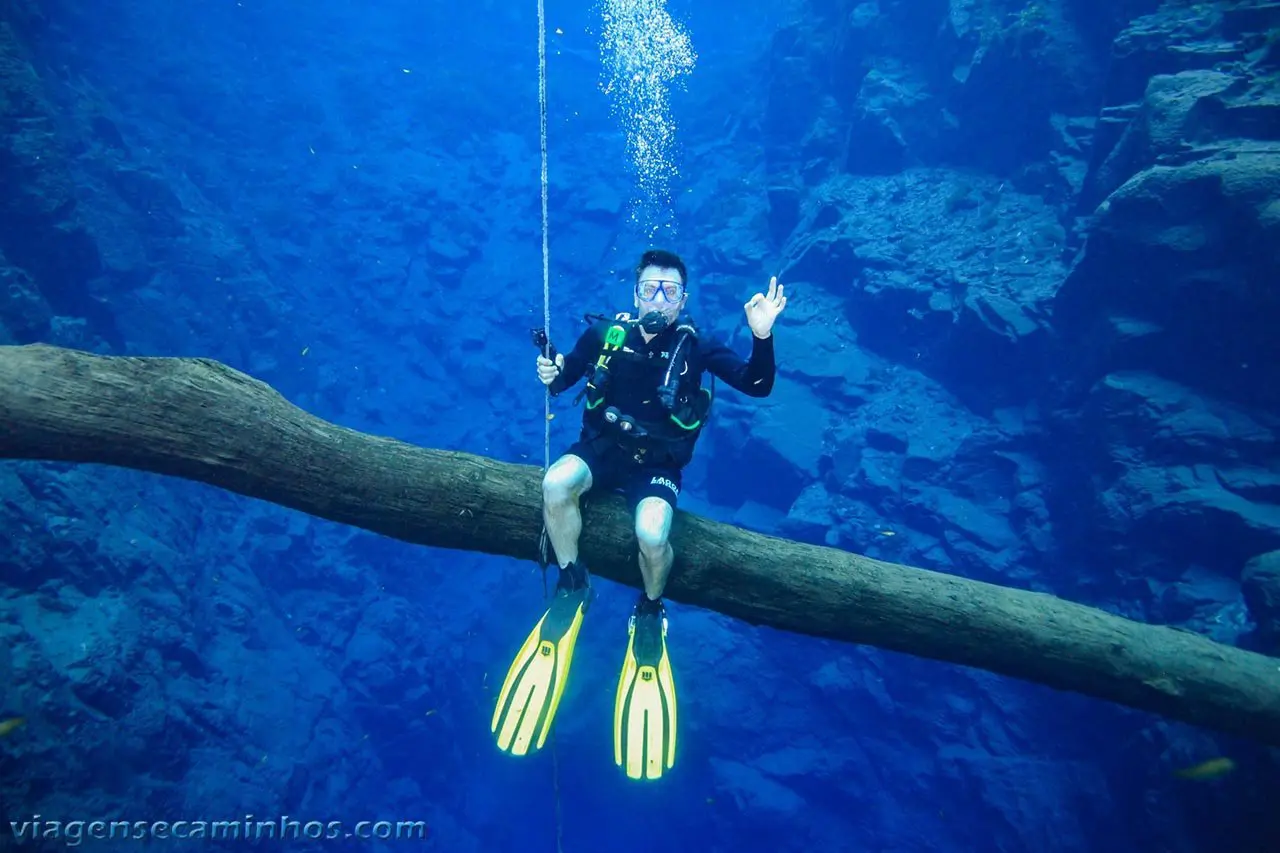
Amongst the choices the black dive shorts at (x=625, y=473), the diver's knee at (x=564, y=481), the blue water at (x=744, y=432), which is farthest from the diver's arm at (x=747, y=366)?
the blue water at (x=744, y=432)

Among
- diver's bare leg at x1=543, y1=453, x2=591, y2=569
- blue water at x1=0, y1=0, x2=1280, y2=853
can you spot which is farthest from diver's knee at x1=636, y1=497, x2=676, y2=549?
blue water at x1=0, y1=0, x2=1280, y2=853

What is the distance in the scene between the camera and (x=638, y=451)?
414 cm

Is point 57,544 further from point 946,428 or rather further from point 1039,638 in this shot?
point 946,428

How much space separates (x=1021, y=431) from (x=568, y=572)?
57.2ft

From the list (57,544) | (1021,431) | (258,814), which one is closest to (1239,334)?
(1021,431)

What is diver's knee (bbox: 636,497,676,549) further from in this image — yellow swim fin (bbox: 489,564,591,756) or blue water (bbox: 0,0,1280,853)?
blue water (bbox: 0,0,1280,853)

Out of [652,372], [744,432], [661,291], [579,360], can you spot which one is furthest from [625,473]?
[744,432]

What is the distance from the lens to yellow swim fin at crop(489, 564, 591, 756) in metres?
4.09

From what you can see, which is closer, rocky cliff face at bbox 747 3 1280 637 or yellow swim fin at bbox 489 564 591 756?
yellow swim fin at bbox 489 564 591 756

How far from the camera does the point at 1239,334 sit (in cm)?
1241

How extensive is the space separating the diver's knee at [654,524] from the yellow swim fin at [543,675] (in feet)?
1.99

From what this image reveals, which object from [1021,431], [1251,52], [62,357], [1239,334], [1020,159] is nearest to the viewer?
[62,357]

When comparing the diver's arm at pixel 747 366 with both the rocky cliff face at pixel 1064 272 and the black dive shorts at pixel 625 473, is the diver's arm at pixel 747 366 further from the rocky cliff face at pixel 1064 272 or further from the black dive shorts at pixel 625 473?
the rocky cliff face at pixel 1064 272

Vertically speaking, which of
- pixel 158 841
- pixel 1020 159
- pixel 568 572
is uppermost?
pixel 1020 159
